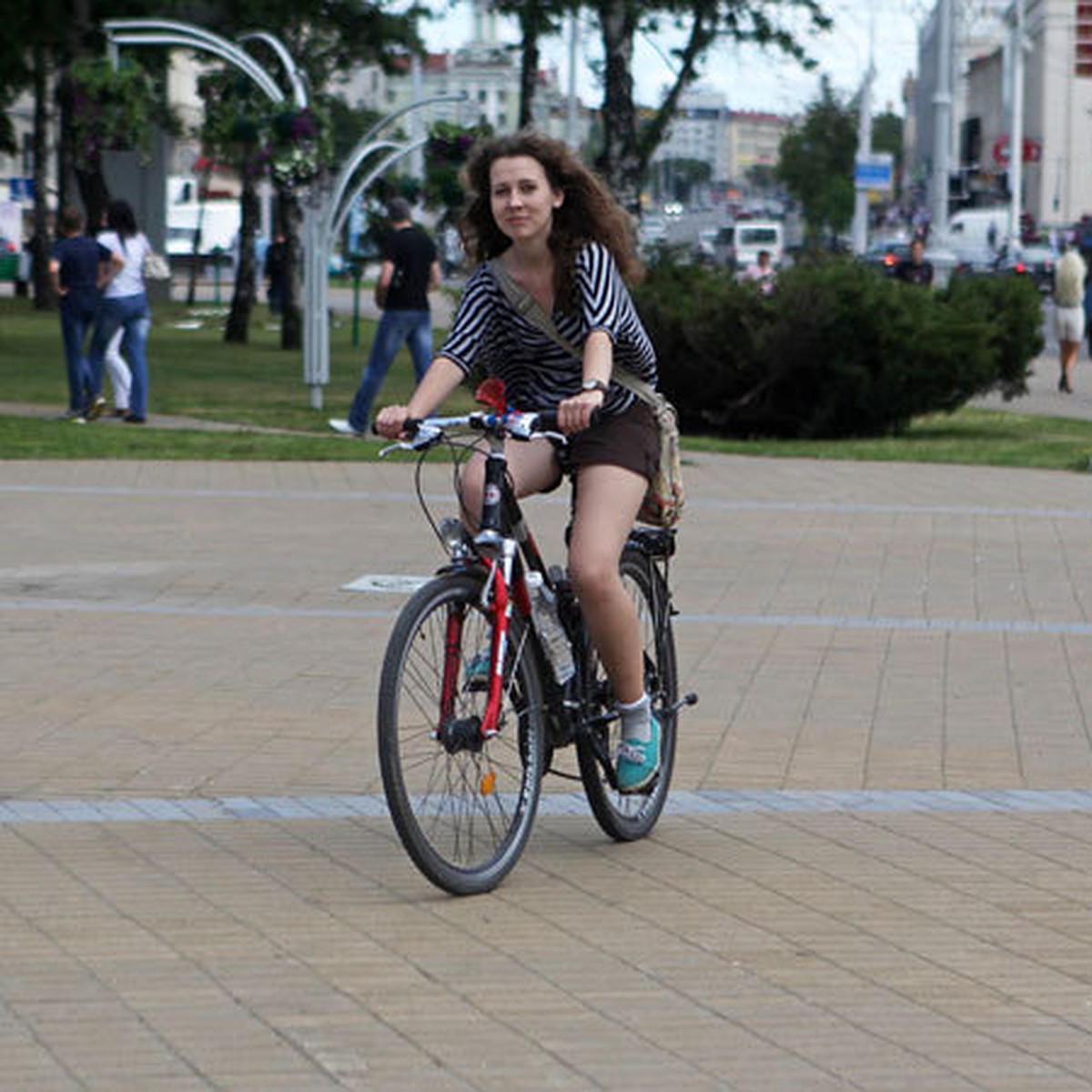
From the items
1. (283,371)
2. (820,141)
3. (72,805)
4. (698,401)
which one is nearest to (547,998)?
(72,805)

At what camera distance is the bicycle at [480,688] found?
18.8 feet

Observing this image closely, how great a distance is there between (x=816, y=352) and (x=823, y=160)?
8924 centimetres

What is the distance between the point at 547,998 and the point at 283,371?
26167 millimetres

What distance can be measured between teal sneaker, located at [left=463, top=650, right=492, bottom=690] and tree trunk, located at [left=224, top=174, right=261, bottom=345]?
109 ft

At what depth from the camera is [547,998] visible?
506 cm

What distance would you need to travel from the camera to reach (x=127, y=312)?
69.7 feet

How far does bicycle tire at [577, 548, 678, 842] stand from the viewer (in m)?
6.42

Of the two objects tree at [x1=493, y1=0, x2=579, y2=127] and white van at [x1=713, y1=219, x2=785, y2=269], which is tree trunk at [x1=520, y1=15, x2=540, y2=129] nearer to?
tree at [x1=493, y1=0, x2=579, y2=127]

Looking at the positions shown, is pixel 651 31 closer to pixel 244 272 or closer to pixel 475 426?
pixel 244 272

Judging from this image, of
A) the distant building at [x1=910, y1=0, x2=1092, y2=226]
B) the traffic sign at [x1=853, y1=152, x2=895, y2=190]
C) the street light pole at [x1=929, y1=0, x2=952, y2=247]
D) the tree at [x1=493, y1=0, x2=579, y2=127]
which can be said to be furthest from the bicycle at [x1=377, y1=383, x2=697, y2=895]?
the distant building at [x1=910, y1=0, x2=1092, y2=226]

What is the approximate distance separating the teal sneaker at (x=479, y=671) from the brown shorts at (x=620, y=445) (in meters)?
0.56

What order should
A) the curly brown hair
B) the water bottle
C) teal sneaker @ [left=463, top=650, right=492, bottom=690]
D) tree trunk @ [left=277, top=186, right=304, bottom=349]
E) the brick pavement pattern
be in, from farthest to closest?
tree trunk @ [left=277, top=186, right=304, bottom=349], the curly brown hair, the water bottle, teal sneaker @ [left=463, top=650, right=492, bottom=690], the brick pavement pattern

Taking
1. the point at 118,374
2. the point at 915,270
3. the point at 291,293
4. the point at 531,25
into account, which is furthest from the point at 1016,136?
the point at 118,374

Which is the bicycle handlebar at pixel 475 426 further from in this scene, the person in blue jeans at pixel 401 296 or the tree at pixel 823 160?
the tree at pixel 823 160
